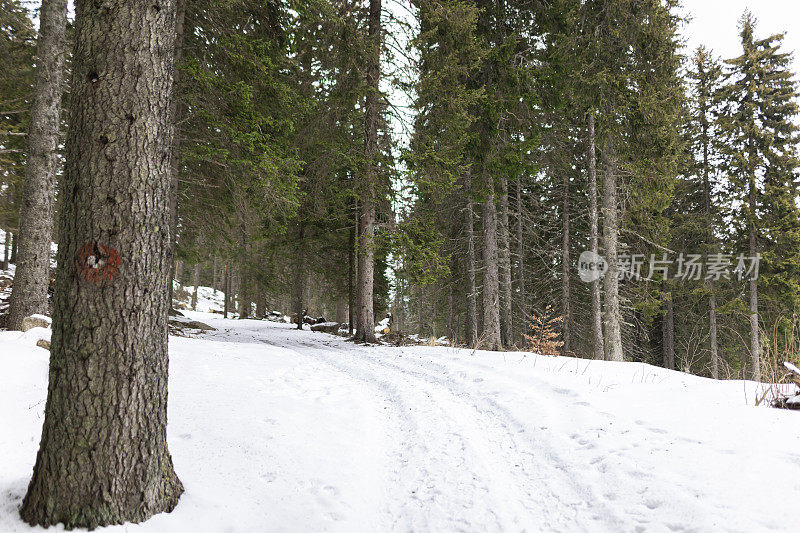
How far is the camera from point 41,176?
675 cm

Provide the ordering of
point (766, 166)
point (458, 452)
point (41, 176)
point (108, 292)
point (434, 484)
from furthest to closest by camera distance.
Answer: point (766, 166) < point (41, 176) < point (458, 452) < point (434, 484) < point (108, 292)

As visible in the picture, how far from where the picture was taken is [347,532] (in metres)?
2.60

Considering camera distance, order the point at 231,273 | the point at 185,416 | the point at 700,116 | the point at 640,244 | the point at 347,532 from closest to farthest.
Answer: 1. the point at 347,532
2. the point at 185,416
3. the point at 640,244
4. the point at 700,116
5. the point at 231,273

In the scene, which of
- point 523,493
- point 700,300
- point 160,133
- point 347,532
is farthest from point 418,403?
point 700,300

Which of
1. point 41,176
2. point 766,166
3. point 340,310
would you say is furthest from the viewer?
point 340,310

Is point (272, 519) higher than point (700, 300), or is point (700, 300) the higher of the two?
point (700, 300)

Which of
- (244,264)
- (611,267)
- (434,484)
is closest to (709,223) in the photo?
(611,267)

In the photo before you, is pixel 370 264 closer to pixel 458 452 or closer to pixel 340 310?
pixel 458 452

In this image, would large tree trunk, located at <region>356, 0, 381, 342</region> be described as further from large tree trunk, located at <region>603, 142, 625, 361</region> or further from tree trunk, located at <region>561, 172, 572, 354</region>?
tree trunk, located at <region>561, 172, 572, 354</region>

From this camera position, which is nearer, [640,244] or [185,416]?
[185,416]

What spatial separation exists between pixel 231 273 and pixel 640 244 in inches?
1047

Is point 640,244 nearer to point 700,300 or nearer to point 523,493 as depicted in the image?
point 700,300

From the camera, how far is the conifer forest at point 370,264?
7.69ft

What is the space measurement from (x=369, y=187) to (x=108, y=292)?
908 centimetres
